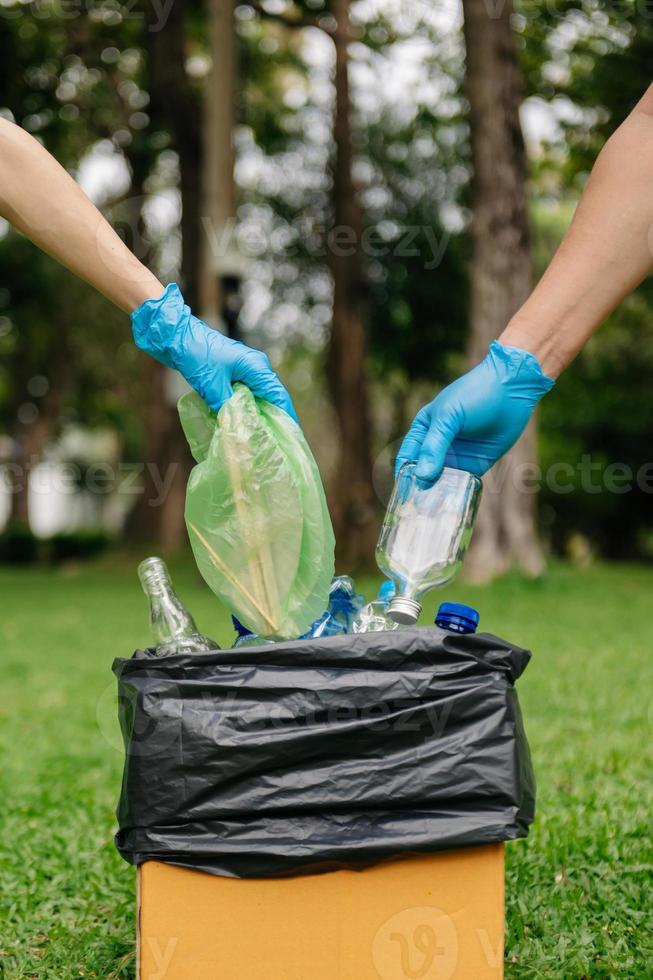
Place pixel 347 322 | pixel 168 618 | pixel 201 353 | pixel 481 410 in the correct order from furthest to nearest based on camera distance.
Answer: pixel 347 322 < pixel 481 410 < pixel 168 618 < pixel 201 353

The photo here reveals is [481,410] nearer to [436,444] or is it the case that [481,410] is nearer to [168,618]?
[436,444]

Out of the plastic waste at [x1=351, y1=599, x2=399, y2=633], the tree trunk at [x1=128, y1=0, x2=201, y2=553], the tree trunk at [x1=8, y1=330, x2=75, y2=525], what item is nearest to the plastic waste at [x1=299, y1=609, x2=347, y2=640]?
the plastic waste at [x1=351, y1=599, x2=399, y2=633]

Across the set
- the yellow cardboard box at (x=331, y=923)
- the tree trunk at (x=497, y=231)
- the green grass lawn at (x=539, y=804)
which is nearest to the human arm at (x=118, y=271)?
A: the yellow cardboard box at (x=331, y=923)

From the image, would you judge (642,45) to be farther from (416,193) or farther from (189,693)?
(189,693)

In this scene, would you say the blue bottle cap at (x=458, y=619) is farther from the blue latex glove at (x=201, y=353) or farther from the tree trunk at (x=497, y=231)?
the tree trunk at (x=497, y=231)

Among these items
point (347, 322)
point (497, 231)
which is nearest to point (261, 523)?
point (497, 231)

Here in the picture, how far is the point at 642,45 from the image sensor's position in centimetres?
966

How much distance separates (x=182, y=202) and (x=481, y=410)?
12632 millimetres

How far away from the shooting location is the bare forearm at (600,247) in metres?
2.19

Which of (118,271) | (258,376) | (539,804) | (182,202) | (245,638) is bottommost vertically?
(539,804)

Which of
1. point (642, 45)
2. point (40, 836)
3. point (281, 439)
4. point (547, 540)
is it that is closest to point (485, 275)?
point (642, 45)

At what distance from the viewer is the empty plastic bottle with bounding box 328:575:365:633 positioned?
2180 millimetres

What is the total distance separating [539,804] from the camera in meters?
3.38

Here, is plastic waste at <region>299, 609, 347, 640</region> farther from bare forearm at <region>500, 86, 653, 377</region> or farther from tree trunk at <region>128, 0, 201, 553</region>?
tree trunk at <region>128, 0, 201, 553</region>
